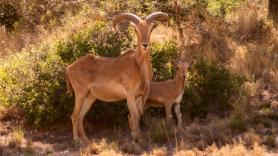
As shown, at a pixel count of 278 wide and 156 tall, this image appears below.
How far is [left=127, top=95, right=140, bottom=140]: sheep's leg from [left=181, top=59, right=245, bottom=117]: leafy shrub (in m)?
1.81

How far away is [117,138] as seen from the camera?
12.9 meters

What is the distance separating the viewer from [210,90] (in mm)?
14242

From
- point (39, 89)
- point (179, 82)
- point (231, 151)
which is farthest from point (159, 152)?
point (39, 89)

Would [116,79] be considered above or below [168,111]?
above

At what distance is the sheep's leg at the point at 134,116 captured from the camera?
12.2 metres

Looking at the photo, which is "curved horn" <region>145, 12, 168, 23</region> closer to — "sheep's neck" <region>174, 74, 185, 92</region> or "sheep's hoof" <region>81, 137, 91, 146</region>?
"sheep's neck" <region>174, 74, 185, 92</region>

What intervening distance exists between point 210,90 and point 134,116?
8.72 ft

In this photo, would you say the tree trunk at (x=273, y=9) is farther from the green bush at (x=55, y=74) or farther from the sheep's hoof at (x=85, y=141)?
the sheep's hoof at (x=85, y=141)

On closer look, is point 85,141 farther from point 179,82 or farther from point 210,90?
point 210,90

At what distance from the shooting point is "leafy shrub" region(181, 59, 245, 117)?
550 inches

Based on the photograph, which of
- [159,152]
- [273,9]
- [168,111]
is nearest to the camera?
[159,152]

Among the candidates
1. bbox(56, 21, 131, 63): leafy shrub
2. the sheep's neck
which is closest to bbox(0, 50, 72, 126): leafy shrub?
bbox(56, 21, 131, 63): leafy shrub

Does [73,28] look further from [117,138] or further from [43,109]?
[117,138]

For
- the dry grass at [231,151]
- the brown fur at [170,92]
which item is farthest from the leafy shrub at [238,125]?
the brown fur at [170,92]
